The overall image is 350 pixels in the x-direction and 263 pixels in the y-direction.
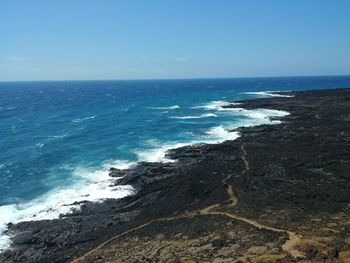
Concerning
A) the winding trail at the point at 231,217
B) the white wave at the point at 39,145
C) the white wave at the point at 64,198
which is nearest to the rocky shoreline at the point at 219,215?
the winding trail at the point at 231,217

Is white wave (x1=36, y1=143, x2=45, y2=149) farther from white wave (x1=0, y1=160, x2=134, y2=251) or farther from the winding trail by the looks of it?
the winding trail

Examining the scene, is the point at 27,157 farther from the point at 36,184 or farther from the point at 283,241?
the point at 283,241

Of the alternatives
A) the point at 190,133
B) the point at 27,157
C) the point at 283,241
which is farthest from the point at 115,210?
the point at 190,133

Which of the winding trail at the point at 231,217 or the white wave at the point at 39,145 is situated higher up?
the winding trail at the point at 231,217

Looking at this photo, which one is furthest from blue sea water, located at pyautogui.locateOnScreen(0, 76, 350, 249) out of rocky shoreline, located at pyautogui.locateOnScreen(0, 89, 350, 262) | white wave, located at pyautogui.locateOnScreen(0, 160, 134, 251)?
rocky shoreline, located at pyautogui.locateOnScreen(0, 89, 350, 262)

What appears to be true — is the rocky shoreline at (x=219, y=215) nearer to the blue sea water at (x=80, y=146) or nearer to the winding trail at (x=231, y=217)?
the winding trail at (x=231, y=217)

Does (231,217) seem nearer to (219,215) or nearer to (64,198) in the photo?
(219,215)
